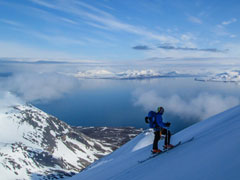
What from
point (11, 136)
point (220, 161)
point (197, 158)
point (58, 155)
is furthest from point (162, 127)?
point (11, 136)

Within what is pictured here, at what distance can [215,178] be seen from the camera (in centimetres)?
493

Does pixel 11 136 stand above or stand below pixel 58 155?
above

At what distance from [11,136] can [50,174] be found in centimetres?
8796

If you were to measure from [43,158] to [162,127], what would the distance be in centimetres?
17532

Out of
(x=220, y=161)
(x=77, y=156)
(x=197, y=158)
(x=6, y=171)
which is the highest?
(x=220, y=161)

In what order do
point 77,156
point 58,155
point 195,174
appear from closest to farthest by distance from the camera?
point 195,174 → point 58,155 → point 77,156

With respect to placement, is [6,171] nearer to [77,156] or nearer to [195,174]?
[77,156]

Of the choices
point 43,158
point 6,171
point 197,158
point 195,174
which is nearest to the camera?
point 195,174

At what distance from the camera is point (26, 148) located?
16775 centimetres

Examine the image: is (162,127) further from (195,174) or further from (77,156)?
(77,156)

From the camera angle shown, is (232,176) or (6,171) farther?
(6,171)

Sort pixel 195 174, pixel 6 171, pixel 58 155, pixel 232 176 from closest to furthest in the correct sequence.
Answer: pixel 232 176 → pixel 195 174 → pixel 6 171 → pixel 58 155

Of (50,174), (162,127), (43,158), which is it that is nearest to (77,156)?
(43,158)

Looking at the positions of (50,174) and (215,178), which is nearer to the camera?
(215,178)
